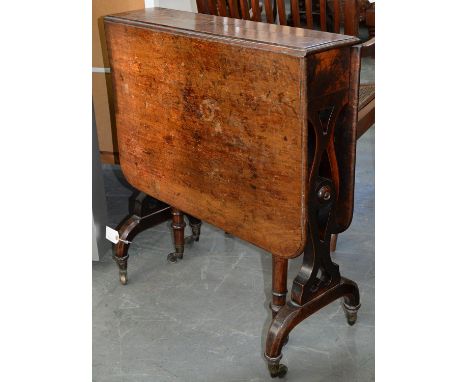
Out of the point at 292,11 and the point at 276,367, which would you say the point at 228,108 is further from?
the point at 276,367

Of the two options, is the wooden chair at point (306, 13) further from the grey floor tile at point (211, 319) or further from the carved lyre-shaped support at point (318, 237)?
the grey floor tile at point (211, 319)

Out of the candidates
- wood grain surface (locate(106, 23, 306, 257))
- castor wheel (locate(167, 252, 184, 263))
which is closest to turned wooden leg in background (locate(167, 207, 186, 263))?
castor wheel (locate(167, 252, 184, 263))

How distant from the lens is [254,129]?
5.82 ft

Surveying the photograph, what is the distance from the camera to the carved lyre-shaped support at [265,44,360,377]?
1.75 metres

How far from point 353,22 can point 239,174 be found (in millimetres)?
580

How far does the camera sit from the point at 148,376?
1972 millimetres

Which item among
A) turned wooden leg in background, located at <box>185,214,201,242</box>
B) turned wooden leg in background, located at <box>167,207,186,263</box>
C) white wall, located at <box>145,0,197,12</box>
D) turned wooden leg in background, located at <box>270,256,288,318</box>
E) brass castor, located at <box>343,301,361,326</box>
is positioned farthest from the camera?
white wall, located at <box>145,0,197,12</box>

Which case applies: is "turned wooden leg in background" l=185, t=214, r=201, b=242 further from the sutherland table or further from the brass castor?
the brass castor

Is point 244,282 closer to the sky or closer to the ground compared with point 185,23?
closer to the ground

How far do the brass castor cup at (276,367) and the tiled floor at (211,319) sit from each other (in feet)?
0.08

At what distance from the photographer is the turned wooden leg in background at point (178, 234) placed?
2494mm

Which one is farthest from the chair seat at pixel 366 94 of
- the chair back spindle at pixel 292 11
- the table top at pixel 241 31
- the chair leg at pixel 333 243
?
the table top at pixel 241 31
